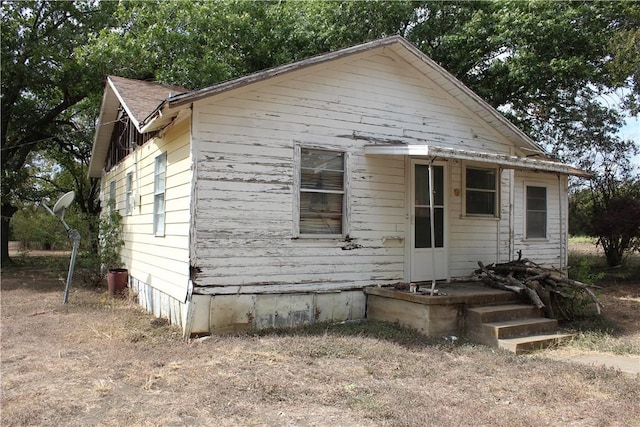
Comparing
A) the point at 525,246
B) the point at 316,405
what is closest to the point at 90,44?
the point at 525,246

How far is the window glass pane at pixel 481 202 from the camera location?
945 centimetres

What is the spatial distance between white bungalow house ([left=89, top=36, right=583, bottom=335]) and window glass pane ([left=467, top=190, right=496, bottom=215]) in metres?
0.03

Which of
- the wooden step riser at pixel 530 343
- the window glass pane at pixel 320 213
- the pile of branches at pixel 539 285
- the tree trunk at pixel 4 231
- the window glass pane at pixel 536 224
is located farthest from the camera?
the tree trunk at pixel 4 231

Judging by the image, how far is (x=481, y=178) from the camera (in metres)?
9.62

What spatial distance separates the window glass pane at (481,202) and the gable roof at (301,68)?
130 centimetres

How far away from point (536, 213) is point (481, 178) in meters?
2.28

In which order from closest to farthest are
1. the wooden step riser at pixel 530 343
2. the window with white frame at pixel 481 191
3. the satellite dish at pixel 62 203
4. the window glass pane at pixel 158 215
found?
the wooden step riser at pixel 530 343 < the window glass pane at pixel 158 215 < the window with white frame at pixel 481 191 < the satellite dish at pixel 62 203

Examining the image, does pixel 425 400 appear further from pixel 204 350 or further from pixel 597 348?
pixel 597 348

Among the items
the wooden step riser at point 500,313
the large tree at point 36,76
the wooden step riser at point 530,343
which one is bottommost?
the wooden step riser at point 530,343

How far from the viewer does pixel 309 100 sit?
7.80m

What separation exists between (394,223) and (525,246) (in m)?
3.86

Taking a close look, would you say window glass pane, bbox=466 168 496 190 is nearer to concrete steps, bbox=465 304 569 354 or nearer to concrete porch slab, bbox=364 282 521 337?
concrete porch slab, bbox=364 282 521 337

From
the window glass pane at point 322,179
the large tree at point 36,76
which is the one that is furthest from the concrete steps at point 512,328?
the large tree at point 36,76

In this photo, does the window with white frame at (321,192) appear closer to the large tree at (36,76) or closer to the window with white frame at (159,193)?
the window with white frame at (159,193)
